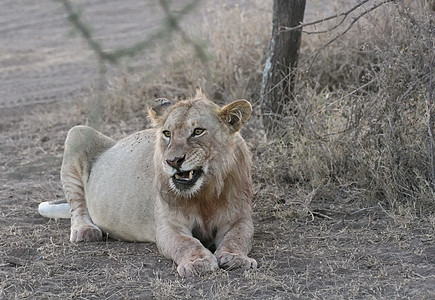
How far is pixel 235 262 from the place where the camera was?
4.62m

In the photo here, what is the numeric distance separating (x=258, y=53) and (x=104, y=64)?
6.41 metres

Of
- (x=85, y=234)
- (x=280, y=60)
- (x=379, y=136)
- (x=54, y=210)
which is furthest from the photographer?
(x=280, y=60)

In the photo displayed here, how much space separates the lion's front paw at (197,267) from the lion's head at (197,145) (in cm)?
47

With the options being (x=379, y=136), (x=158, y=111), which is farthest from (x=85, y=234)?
(x=379, y=136)

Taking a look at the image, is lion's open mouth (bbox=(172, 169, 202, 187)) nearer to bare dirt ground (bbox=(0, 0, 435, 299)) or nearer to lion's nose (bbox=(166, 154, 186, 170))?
lion's nose (bbox=(166, 154, 186, 170))

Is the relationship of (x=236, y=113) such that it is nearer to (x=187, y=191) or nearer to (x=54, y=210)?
(x=187, y=191)

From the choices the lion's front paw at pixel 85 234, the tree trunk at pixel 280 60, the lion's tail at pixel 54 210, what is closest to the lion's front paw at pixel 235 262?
the lion's front paw at pixel 85 234

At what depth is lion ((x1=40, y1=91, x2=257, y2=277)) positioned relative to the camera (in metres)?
4.75

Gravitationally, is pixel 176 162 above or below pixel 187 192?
above

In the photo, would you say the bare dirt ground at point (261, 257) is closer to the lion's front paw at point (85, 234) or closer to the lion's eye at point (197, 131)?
the lion's front paw at point (85, 234)

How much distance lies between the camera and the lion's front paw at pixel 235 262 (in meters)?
4.62

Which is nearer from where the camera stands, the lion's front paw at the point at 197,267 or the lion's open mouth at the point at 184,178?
the lion's front paw at the point at 197,267

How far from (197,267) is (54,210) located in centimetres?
→ 202

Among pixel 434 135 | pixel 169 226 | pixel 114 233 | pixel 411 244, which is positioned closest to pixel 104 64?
pixel 169 226
